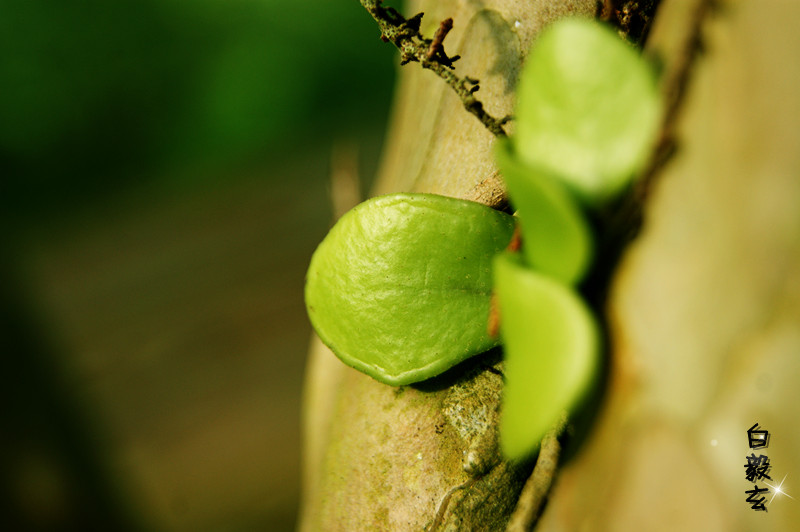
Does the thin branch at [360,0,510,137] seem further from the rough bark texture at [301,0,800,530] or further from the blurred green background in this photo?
the blurred green background

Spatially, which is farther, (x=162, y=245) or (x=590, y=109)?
(x=162, y=245)

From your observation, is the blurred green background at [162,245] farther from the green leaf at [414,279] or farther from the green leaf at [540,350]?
the green leaf at [540,350]

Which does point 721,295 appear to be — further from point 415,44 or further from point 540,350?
point 415,44

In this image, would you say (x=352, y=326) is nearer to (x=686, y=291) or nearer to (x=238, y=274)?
(x=686, y=291)

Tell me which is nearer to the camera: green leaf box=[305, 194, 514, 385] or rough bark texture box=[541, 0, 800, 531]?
rough bark texture box=[541, 0, 800, 531]

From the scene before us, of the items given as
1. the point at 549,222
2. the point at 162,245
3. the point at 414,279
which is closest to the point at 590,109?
the point at 549,222

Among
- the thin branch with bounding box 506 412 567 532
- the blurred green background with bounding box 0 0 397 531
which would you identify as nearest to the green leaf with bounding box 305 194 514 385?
the thin branch with bounding box 506 412 567 532

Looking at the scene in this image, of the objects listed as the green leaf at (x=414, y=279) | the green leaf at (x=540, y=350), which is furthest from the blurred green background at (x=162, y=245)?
the green leaf at (x=540, y=350)
